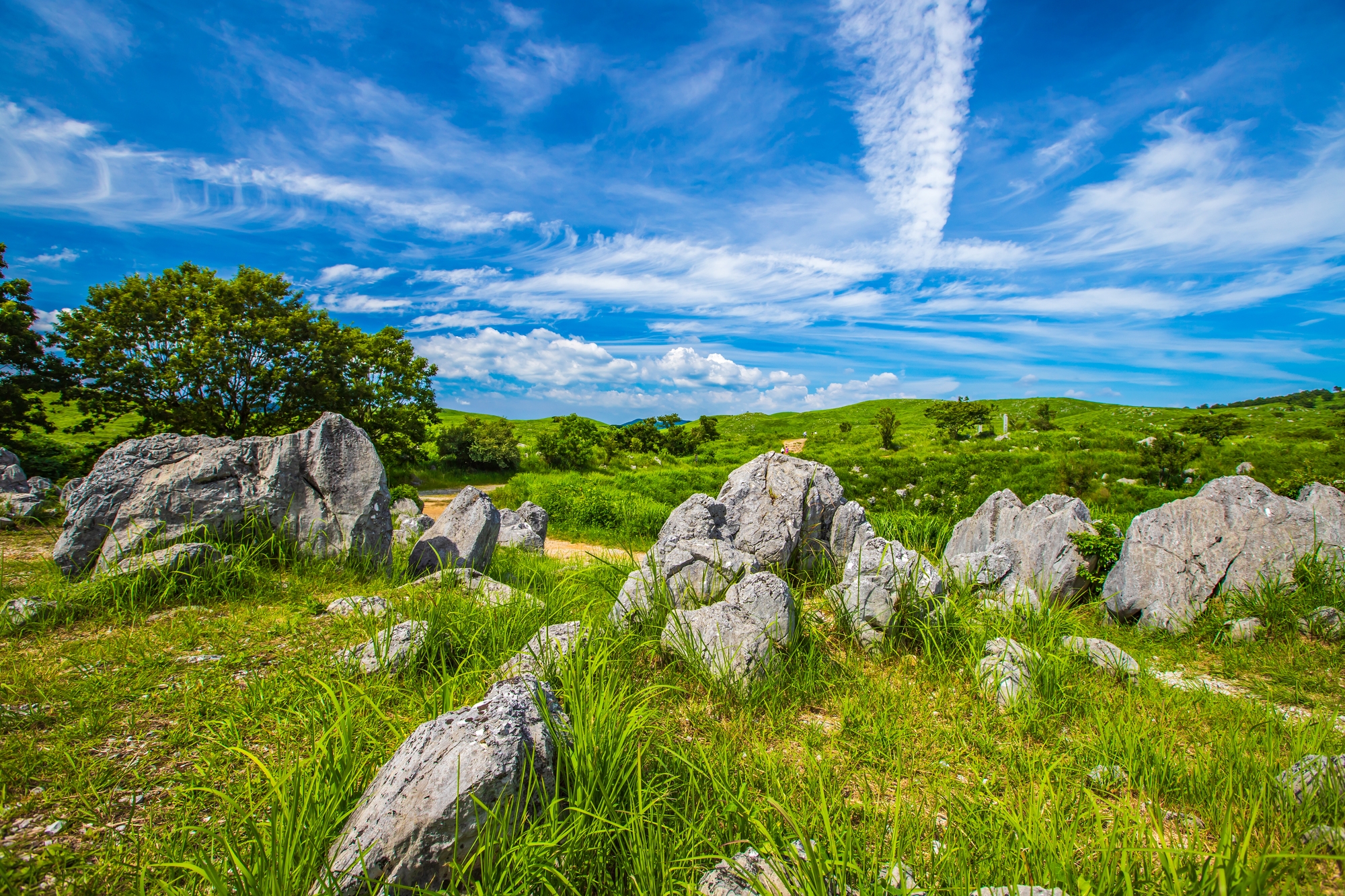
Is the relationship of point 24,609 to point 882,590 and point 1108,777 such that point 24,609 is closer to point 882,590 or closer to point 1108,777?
point 882,590

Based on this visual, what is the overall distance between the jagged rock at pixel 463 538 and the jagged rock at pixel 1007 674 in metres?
6.62

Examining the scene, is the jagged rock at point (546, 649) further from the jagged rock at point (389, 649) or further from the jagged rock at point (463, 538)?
the jagged rock at point (463, 538)

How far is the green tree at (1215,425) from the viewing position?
17.6 m

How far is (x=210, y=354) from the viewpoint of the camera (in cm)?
1694

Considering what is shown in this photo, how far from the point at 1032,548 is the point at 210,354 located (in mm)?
22058

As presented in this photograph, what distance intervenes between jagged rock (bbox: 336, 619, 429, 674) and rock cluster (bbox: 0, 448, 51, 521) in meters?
10.5

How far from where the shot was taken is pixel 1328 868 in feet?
9.43

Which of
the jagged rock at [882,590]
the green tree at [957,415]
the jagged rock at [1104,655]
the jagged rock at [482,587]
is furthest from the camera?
the green tree at [957,415]

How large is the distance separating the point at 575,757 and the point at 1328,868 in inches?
158

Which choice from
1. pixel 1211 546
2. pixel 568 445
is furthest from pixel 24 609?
pixel 568 445

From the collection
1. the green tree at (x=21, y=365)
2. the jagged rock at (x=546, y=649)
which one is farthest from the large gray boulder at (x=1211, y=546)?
the green tree at (x=21, y=365)

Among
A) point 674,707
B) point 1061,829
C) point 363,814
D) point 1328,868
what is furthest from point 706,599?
point 1328,868

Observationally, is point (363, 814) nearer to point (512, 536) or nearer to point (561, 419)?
point (512, 536)

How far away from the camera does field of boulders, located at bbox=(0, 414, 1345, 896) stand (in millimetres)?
2393
